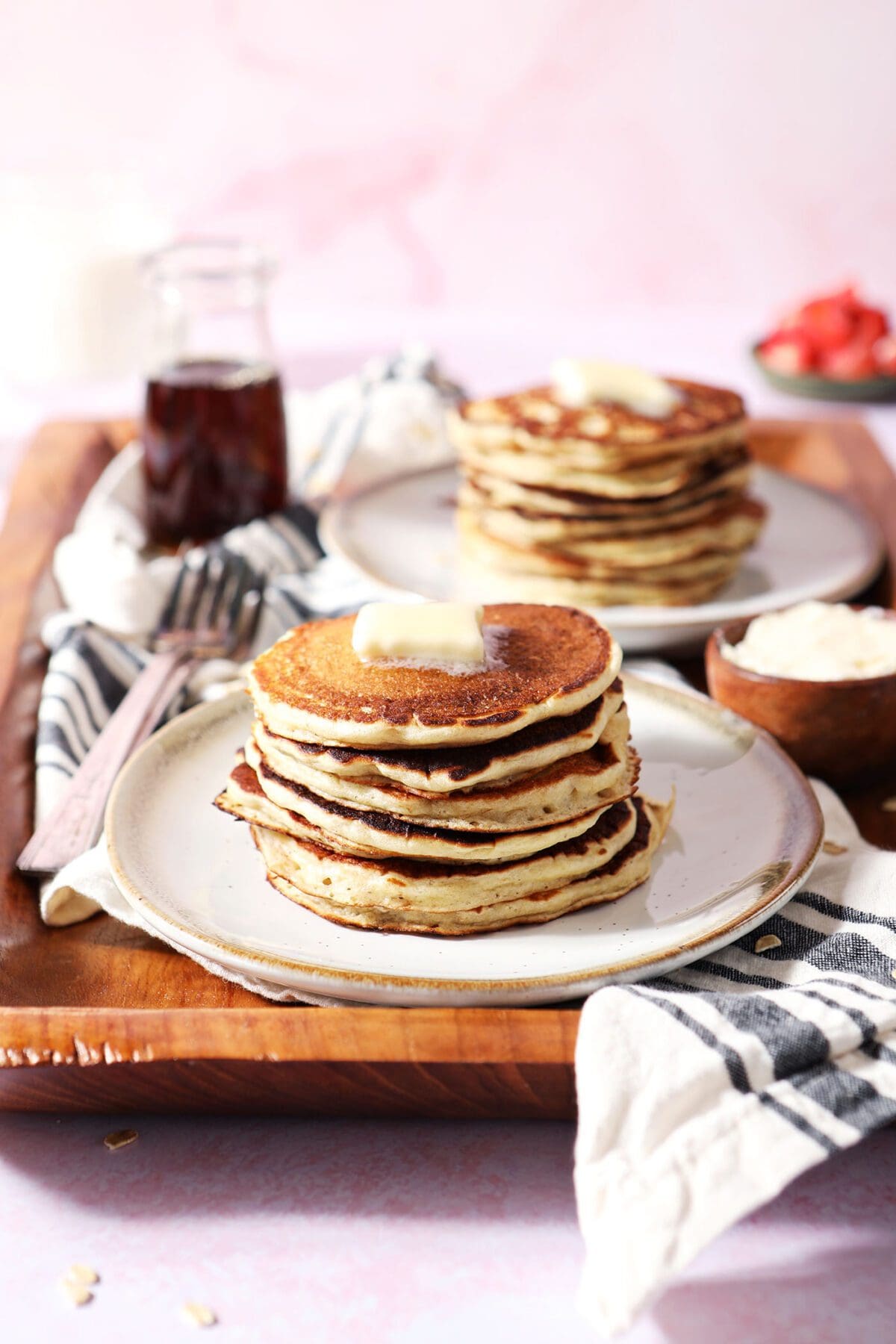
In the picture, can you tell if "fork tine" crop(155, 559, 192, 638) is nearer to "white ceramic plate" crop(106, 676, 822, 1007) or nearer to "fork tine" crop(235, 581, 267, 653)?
"fork tine" crop(235, 581, 267, 653)

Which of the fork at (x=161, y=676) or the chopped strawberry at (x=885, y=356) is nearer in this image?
the fork at (x=161, y=676)

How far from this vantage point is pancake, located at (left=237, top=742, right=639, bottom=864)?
1.42 metres

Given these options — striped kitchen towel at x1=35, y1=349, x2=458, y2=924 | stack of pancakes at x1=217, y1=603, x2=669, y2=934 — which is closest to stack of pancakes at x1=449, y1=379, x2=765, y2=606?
striped kitchen towel at x1=35, y1=349, x2=458, y2=924

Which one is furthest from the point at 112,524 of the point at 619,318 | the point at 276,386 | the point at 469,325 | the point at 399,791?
the point at 619,318

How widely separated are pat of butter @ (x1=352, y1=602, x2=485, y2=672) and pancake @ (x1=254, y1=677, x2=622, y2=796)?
11cm

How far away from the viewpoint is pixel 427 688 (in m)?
1.46

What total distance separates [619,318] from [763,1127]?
12.1 ft

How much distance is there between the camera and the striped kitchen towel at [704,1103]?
3.75 feet

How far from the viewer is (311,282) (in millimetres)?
5688

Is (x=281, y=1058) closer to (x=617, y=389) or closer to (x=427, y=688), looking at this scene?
(x=427, y=688)

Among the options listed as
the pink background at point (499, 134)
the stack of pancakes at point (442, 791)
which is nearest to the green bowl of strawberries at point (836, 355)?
the pink background at point (499, 134)

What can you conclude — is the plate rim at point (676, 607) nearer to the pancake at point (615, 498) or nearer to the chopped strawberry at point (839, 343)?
the pancake at point (615, 498)

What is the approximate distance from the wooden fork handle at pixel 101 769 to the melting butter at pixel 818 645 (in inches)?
29.7

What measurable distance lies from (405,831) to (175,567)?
3.56ft
